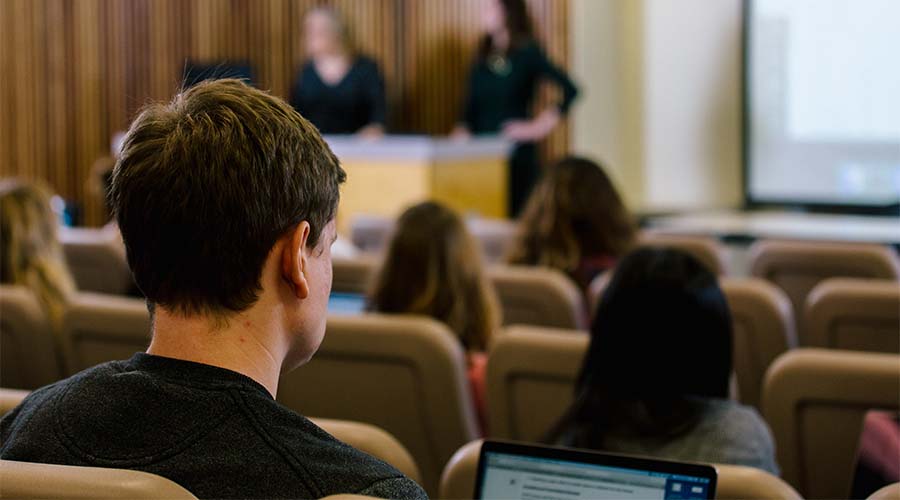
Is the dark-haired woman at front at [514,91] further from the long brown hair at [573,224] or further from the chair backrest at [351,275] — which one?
the chair backrest at [351,275]

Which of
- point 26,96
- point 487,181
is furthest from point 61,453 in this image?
point 26,96

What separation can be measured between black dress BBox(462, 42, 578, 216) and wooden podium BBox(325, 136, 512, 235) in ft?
2.06

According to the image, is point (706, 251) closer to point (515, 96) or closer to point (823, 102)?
point (515, 96)

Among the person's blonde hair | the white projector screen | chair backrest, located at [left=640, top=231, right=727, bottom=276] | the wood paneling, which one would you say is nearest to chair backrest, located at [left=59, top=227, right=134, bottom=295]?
the person's blonde hair

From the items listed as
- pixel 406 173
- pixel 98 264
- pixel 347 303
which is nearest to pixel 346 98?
pixel 406 173

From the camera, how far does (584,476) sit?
5.07 feet

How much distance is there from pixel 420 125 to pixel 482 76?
0.82m

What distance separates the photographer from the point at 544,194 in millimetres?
4406

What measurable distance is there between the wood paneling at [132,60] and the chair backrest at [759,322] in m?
5.79

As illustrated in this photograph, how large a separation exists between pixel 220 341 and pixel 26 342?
2052mm

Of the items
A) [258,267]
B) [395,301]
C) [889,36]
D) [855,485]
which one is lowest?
[855,485]

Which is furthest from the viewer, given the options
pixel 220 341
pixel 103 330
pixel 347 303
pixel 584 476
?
pixel 347 303

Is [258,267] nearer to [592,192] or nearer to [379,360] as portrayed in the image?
[379,360]

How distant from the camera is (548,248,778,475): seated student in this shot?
6.77 ft
